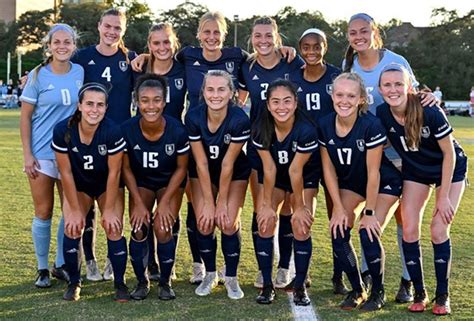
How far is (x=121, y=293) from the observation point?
4559 millimetres

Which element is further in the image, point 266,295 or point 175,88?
point 175,88

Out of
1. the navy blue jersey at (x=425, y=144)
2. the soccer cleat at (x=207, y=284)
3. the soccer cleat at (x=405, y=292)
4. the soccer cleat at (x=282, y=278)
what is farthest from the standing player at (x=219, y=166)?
the soccer cleat at (x=405, y=292)

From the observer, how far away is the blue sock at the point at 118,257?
4551 mm

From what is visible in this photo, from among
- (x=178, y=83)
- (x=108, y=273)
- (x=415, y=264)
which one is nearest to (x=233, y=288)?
(x=108, y=273)

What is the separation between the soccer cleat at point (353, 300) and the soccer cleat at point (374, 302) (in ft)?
0.16

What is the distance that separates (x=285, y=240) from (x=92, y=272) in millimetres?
1457

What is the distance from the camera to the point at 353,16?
4910 mm

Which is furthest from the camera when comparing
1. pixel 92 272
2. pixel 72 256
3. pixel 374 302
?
pixel 92 272

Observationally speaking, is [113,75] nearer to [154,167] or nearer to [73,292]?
[154,167]

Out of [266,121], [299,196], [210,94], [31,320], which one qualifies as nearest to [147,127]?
[210,94]

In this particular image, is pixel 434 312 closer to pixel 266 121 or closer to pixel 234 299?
pixel 234 299

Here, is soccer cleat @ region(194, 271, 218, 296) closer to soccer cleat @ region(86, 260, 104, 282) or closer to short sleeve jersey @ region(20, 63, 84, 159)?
soccer cleat @ region(86, 260, 104, 282)

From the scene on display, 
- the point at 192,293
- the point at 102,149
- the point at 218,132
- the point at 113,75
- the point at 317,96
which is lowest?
the point at 192,293

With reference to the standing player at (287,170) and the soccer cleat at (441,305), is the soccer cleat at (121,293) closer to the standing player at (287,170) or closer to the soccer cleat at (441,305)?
the standing player at (287,170)
